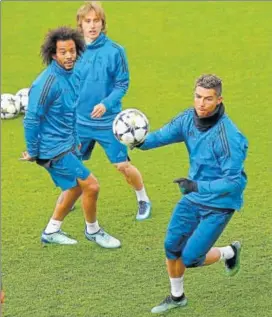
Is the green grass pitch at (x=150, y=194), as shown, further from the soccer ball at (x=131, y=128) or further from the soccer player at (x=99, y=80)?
the soccer ball at (x=131, y=128)

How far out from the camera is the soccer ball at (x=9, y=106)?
12336mm

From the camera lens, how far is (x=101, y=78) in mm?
8359

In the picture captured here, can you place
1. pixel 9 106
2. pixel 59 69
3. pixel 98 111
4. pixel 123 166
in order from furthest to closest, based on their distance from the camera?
pixel 9 106, pixel 123 166, pixel 98 111, pixel 59 69

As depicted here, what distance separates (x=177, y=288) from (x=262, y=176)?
10.5ft

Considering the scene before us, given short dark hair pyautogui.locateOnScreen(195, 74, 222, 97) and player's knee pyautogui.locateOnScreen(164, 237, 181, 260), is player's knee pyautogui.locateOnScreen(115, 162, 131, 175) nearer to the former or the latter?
player's knee pyautogui.locateOnScreen(164, 237, 181, 260)

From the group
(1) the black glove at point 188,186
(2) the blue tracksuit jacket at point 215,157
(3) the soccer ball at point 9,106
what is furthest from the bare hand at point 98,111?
(3) the soccer ball at point 9,106

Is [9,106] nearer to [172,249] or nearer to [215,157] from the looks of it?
[172,249]

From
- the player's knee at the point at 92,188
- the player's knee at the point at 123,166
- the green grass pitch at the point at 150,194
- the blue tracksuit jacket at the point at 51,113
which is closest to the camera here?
the green grass pitch at the point at 150,194

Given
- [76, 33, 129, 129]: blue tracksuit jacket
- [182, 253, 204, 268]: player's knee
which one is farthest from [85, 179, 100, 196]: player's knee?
[182, 253, 204, 268]: player's knee

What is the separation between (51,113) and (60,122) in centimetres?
13

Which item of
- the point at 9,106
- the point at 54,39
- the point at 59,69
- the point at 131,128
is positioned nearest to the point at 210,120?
the point at 131,128

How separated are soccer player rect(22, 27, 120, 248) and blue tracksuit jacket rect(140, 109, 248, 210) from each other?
1.35 metres

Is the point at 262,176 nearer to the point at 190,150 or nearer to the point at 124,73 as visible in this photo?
the point at 124,73

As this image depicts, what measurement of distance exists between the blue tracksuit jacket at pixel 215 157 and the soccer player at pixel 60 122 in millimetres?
1354
